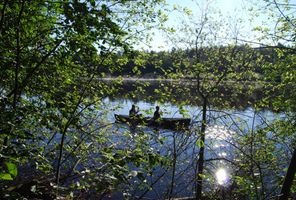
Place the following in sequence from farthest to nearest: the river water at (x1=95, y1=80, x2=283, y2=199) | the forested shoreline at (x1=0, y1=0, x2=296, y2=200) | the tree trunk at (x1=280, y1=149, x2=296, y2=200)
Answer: the tree trunk at (x1=280, y1=149, x2=296, y2=200), the river water at (x1=95, y1=80, x2=283, y2=199), the forested shoreline at (x1=0, y1=0, x2=296, y2=200)

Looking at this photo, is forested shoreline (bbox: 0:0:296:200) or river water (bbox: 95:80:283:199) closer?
forested shoreline (bbox: 0:0:296:200)

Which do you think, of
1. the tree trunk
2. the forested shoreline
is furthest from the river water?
the tree trunk

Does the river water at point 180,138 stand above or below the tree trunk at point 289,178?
above

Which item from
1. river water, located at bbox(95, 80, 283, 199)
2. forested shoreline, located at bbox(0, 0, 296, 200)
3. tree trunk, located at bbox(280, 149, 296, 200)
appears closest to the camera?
forested shoreline, located at bbox(0, 0, 296, 200)

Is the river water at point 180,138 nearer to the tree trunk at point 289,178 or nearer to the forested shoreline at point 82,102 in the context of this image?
the forested shoreline at point 82,102

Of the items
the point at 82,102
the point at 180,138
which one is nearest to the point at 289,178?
the point at 180,138

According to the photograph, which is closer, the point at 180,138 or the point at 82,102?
the point at 82,102

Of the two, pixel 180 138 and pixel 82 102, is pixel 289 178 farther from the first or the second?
pixel 82 102

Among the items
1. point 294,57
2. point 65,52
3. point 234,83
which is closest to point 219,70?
point 234,83

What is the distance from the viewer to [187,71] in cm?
1244

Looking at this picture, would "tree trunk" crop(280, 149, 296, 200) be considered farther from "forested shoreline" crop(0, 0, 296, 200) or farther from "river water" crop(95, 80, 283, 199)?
"river water" crop(95, 80, 283, 199)

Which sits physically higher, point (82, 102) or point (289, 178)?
point (82, 102)

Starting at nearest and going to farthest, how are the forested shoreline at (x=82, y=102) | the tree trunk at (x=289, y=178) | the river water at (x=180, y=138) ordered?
the forested shoreline at (x=82, y=102)
the river water at (x=180, y=138)
the tree trunk at (x=289, y=178)

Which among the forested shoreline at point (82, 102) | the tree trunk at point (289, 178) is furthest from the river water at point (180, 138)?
the tree trunk at point (289, 178)
